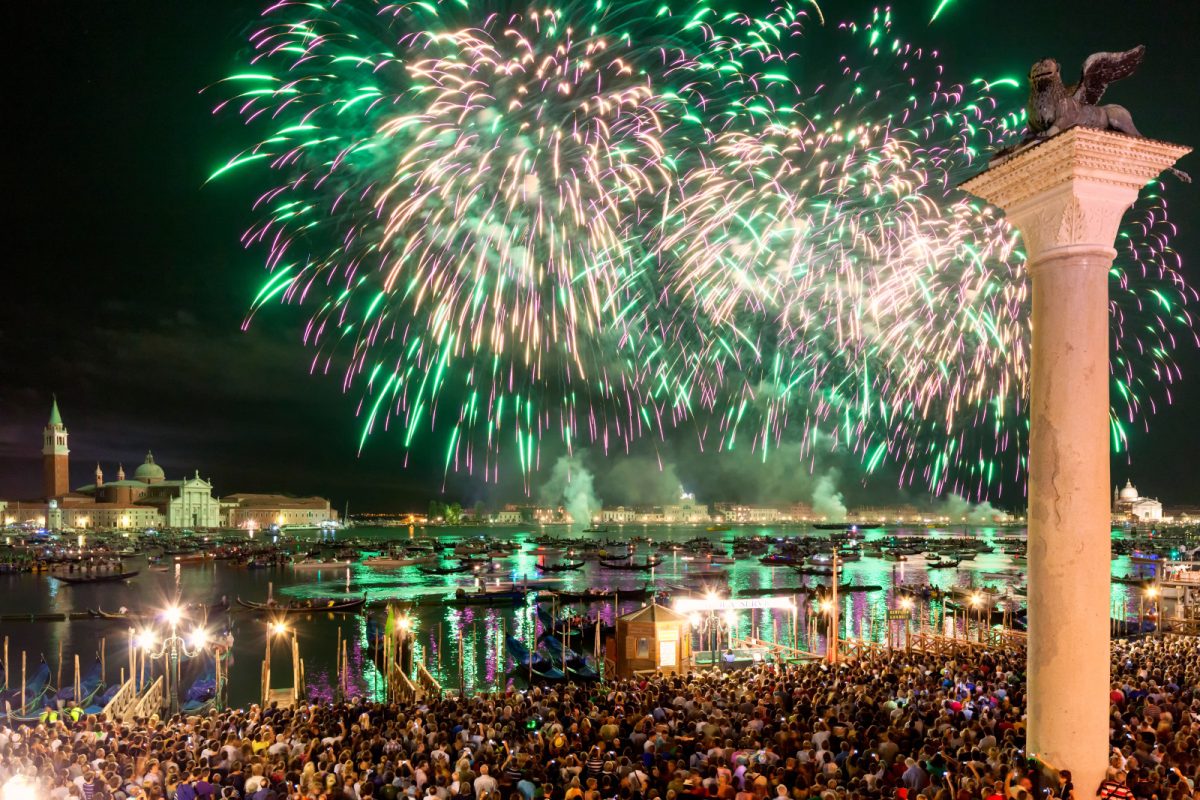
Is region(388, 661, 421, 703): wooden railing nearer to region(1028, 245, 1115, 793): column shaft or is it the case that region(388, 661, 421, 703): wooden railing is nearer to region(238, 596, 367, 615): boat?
region(1028, 245, 1115, 793): column shaft

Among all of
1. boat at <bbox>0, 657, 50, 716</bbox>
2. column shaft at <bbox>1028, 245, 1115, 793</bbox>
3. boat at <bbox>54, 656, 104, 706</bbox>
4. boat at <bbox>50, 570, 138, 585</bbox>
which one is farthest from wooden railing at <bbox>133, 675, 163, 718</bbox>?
boat at <bbox>50, 570, 138, 585</bbox>

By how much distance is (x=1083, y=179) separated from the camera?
5.88 m

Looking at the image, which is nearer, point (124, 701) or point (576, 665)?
point (124, 701)

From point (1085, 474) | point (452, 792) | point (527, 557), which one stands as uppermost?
point (1085, 474)

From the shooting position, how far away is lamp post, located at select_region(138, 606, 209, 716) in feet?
75.6

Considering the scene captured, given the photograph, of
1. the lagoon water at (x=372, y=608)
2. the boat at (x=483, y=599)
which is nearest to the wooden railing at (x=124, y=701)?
the lagoon water at (x=372, y=608)

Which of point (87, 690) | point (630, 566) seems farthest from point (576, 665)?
point (630, 566)

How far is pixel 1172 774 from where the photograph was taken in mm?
6625

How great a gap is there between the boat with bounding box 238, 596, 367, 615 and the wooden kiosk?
88.3 feet

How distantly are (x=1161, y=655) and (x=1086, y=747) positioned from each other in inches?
438

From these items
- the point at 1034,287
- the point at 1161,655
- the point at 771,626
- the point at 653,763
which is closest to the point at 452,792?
the point at 653,763

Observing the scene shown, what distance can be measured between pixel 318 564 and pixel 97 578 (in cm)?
2041

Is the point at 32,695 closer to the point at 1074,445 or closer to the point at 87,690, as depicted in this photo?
the point at 87,690

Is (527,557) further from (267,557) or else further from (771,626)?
(771,626)
